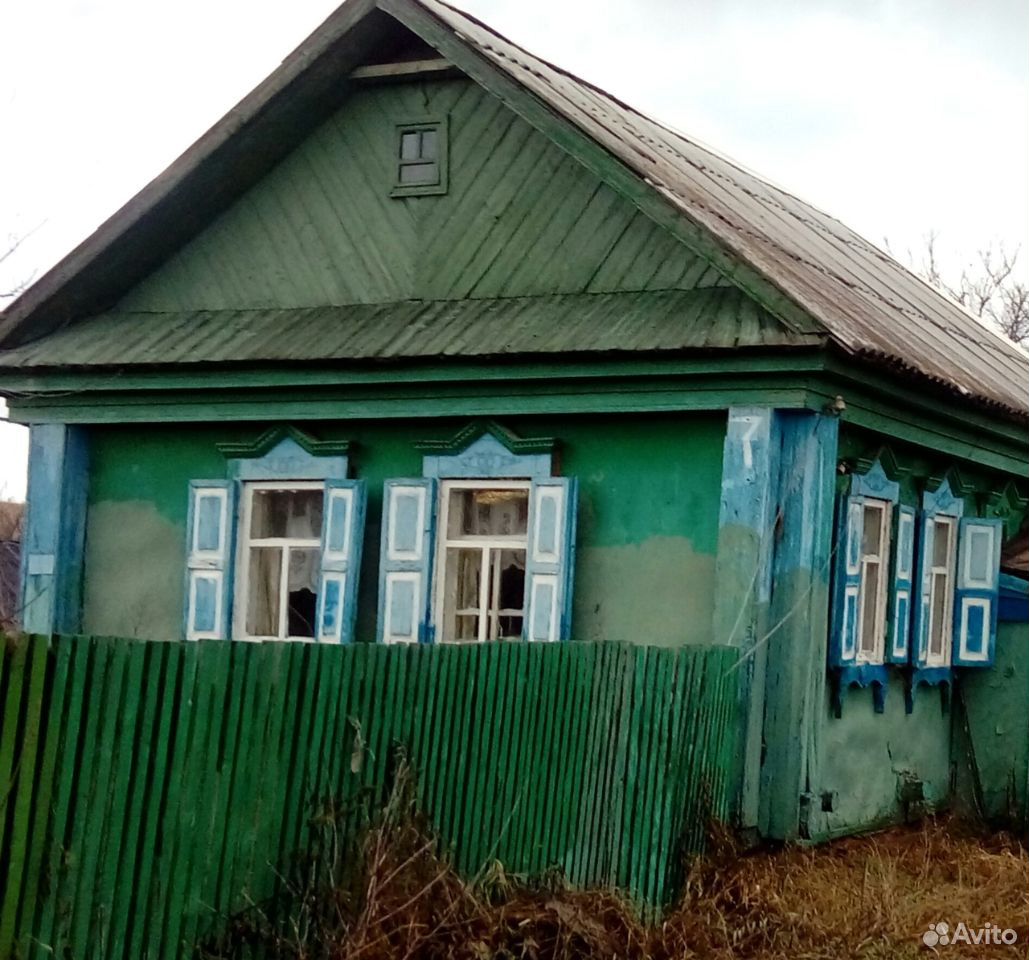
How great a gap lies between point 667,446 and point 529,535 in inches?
35.3

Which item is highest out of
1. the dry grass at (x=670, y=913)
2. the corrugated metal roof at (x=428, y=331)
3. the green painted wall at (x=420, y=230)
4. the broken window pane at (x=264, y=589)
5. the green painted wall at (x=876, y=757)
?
the green painted wall at (x=420, y=230)

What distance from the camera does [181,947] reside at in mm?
5109

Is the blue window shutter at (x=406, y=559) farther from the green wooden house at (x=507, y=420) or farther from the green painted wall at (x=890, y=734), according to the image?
the green painted wall at (x=890, y=734)

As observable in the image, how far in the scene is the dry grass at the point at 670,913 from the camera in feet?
18.3

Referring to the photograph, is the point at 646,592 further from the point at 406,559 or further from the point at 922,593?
the point at 922,593

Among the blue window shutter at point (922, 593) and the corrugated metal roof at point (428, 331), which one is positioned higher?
the corrugated metal roof at point (428, 331)

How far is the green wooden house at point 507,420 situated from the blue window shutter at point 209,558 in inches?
0.8

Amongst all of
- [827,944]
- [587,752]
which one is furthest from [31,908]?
[827,944]

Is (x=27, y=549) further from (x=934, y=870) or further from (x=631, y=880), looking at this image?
(x=934, y=870)

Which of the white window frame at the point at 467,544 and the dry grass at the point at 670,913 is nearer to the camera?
the dry grass at the point at 670,913

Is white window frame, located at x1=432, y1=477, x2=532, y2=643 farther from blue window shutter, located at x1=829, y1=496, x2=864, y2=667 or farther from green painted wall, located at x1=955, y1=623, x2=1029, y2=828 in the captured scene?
green painted wall, located at x1=955, y1=623, x2=1029, y2=828

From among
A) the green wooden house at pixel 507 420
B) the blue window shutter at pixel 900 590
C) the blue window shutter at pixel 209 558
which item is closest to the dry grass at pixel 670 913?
the green wooden house at pixel 507 420

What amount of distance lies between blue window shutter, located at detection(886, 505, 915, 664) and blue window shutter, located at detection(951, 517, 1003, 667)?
58cm

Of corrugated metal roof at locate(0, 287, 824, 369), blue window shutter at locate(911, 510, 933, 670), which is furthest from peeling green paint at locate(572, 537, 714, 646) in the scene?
blue window shutter at locate(911, 510, 933, 670)
